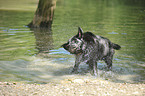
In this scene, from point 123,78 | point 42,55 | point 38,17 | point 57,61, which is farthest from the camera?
point 38,17

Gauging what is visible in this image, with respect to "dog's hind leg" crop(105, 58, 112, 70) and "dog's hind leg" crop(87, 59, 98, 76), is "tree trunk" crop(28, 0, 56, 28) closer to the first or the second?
"dog's hind leg" crop(105, 58, 112, 70)

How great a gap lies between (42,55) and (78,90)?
4.51 metres

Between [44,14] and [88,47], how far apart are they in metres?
9.80

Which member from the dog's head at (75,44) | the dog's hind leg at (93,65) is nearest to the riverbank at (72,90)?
the dog's head at (75,44)

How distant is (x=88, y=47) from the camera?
6957 mm

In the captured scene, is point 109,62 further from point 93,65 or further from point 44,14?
point 44,14

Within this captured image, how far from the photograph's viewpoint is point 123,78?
24.3 feet

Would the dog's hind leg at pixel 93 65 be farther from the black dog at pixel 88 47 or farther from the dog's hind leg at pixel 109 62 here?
the dog's hind leg at pixel 109 62

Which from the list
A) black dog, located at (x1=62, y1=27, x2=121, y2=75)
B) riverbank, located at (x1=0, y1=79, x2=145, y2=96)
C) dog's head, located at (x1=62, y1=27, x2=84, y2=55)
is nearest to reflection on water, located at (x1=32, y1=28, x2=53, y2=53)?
black dog, located at (x1=62, y1=27, x2=121, y2=75)

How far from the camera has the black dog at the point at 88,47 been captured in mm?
6664

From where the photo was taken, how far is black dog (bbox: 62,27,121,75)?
6.66m

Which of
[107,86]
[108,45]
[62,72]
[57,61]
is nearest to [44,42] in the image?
[57,61]

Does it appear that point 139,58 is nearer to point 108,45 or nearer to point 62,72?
point 108,45

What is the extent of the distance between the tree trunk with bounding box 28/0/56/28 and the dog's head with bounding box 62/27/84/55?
9.54 meters
